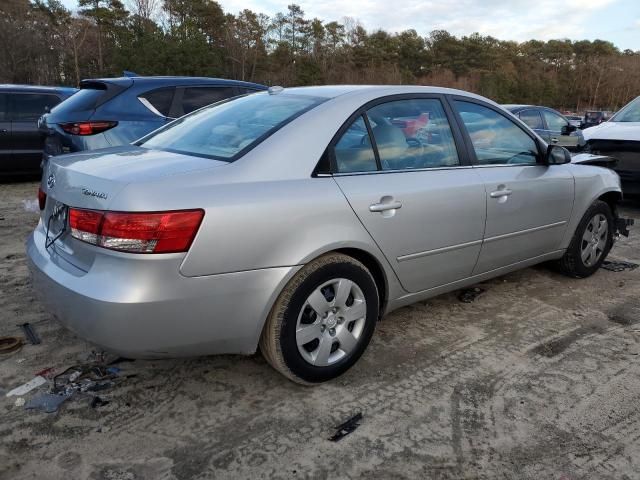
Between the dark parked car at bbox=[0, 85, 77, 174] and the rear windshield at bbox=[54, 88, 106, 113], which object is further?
the dark parked car at bbox=[0, 85, 77, 174]

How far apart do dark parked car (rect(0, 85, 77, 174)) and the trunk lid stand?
593 centimetres

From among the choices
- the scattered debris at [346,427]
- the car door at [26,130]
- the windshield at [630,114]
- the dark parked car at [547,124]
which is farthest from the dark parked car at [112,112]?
the dark parked car at [547,124]

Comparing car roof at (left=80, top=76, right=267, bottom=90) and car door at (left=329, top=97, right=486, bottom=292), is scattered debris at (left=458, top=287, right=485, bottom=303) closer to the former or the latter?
car door at (left=329, top=97, right=486, bottom=292)

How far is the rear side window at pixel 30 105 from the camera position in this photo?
310 inches

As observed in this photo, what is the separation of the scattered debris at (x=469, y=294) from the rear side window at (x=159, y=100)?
382 cm

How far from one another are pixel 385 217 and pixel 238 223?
898mm

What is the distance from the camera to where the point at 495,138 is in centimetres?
371

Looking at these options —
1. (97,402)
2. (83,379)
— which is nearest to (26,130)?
(83,379)

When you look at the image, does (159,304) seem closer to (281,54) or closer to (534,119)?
(534,119)

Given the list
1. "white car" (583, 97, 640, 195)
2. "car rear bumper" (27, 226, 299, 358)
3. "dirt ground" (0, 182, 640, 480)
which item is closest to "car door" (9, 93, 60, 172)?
"dirt ground" (0, 182, 640, 480)

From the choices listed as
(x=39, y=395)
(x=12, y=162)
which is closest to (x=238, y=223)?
(x=39, y=395)

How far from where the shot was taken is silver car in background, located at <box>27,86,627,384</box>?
7.26 ft

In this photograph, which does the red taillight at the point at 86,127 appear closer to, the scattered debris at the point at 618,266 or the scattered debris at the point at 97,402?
the scattered debris at the point at 97,402

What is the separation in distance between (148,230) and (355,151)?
Answer: 1.23 meters
